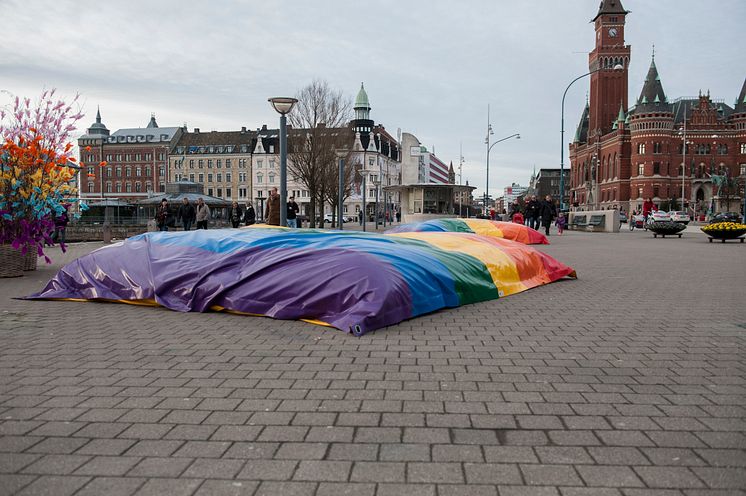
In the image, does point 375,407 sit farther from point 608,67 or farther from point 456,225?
point 608,67

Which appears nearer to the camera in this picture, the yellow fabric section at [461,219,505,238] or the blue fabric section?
the blue fabric section

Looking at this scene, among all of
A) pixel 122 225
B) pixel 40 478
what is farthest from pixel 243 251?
pixel 122 225

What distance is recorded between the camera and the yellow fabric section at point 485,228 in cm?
1831

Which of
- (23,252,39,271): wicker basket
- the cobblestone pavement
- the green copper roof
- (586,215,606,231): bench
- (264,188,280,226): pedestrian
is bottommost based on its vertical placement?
the cobblestone pavement

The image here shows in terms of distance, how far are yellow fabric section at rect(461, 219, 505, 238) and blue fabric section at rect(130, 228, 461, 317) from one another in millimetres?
9479

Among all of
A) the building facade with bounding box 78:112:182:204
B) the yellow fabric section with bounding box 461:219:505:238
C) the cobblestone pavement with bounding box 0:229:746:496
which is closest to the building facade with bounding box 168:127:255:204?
the building facade with bounding box 78:112:182:204

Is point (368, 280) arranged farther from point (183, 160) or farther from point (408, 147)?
point (183, 160)

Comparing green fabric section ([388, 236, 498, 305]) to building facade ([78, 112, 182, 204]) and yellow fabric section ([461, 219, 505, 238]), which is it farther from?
building facade ([78, 112, 182, 204])

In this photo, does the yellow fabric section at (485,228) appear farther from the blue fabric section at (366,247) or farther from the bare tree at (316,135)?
the bare tree at (316,135)

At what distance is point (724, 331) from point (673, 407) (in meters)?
3.17

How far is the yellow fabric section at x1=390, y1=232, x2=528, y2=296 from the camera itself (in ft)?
30.8

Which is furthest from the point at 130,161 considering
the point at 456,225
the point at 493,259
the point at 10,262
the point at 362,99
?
the point at 493,259

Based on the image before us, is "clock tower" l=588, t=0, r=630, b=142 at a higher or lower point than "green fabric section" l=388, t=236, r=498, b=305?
higher

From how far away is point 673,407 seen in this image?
154 inches
